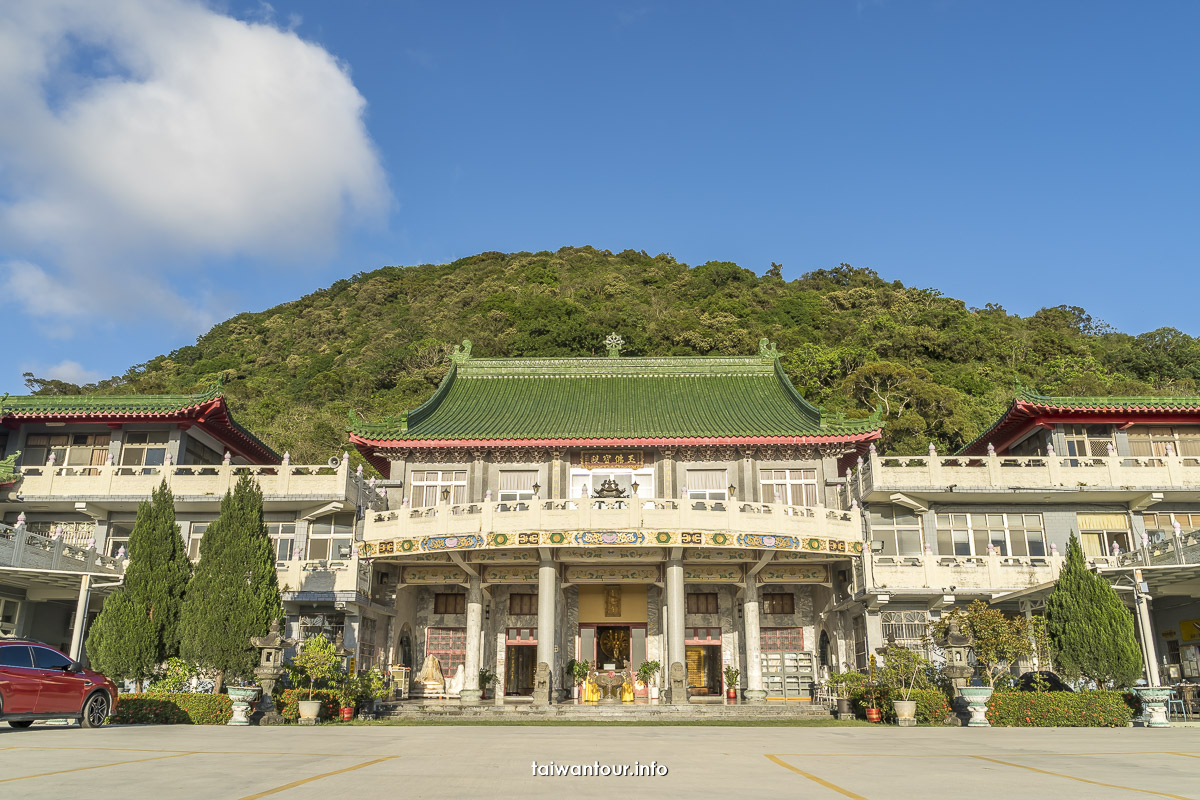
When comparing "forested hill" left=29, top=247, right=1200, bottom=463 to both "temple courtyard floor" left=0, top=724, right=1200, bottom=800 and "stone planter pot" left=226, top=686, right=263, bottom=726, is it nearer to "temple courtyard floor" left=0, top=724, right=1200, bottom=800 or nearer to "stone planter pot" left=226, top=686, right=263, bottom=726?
"stone planter pot" left=226, top=686, right=263, bottom=726

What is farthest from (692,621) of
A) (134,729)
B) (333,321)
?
(333,321)

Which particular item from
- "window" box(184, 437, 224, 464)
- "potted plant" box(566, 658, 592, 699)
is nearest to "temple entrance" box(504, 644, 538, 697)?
"potted plant" box(566, 658, 592, 699)

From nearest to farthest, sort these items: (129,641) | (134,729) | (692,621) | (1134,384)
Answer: (134,729) < (129,641) < (692,621) < (1134,384)

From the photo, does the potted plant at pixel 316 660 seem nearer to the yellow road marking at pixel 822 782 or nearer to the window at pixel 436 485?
the window at pixel 436 485

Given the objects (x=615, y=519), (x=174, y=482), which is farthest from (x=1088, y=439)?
(x=174, y=482)

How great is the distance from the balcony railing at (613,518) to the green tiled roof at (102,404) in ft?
30.9

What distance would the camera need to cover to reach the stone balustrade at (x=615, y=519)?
25.1 m

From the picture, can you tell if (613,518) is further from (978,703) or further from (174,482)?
(174,482)

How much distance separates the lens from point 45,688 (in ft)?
47.3

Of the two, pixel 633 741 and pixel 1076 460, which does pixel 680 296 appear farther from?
pixel 633 741

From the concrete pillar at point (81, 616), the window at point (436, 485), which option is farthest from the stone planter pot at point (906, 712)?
the concrete pillar at point (81, 616)

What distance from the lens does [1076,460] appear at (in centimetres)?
2970

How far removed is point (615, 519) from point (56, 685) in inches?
563

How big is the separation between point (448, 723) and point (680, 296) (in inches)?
2830
